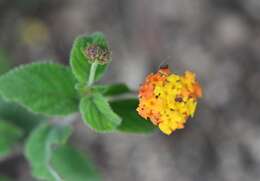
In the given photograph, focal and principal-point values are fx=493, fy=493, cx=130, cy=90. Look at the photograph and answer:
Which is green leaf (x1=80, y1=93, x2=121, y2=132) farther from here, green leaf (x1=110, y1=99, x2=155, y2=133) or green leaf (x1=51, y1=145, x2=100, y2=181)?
green leaf (x1=51, y1=145, x2=100, y2=181)

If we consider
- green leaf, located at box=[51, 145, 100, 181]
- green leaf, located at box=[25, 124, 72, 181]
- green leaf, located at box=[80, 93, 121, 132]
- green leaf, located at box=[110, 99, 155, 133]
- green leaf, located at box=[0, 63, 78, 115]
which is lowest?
green leaf, located at box=[51, 145, 100, 181]

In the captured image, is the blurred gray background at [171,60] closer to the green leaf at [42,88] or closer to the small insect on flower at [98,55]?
the green leaf at [42,88]

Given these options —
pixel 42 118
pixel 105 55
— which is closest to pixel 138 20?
pixel 42 118

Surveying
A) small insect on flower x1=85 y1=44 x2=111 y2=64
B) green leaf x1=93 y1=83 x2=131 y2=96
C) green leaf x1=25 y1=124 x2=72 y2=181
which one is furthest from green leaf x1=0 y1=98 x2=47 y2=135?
small insect on flower x1=85 y1=44 x2=111 y2=64

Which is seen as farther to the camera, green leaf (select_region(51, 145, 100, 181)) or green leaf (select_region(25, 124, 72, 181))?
green leaf (select_region(51, 145, 100, 181))

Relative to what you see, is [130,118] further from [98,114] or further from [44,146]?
[44,146]

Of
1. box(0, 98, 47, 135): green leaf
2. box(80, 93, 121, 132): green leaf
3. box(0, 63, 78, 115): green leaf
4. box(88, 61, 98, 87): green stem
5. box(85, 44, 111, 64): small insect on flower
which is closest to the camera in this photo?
box(85, 44, 111, 64): small insect on flower

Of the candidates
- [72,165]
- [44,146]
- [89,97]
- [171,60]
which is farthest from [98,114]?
[171,60]

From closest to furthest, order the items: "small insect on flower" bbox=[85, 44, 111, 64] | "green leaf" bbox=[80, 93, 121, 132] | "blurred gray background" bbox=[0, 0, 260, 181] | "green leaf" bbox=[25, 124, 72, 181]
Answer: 1. "small insect on flower" bbox=[85, 44, 111, 64]
2. "green leaf" bbox=[80, 93, 121, 132]
3. "green leaf" bbox=[25, 124, 72, 181]
4. "blurred gray background" bbox=[0, 0, 260, 181]
